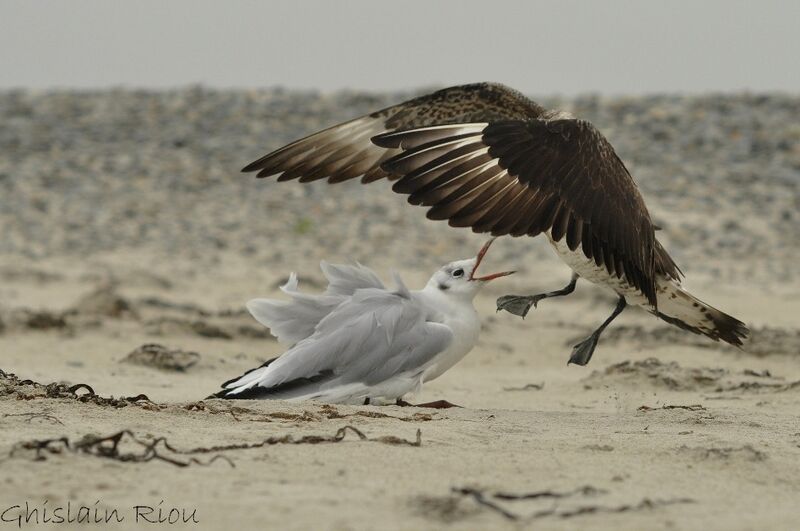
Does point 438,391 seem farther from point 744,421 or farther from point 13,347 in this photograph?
point 13,347

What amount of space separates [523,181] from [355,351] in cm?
111

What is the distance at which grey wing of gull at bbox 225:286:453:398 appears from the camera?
5801 millimetres

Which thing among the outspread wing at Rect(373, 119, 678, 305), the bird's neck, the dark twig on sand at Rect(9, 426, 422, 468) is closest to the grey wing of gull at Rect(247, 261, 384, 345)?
the bird's neck

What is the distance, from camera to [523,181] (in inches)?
219

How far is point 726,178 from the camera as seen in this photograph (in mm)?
17234

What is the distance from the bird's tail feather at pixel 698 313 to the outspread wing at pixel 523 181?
0.90m

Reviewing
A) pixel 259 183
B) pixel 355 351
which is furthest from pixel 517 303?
pixel 259 183

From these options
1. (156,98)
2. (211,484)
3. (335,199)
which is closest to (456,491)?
(211,484)

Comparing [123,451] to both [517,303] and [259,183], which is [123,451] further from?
[259,183]

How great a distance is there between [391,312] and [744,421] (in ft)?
5.49

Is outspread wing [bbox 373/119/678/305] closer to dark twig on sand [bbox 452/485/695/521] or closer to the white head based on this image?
the white head

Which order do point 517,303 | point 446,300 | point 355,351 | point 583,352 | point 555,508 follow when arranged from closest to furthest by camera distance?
point 555,508 → point 355,351 → point 446,300 → point 583,352 → point 517,303

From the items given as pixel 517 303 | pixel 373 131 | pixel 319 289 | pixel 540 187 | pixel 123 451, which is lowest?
pixel 319 289

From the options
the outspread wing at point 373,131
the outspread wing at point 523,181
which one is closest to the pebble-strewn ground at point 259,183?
the outspread wing at point 373,131
